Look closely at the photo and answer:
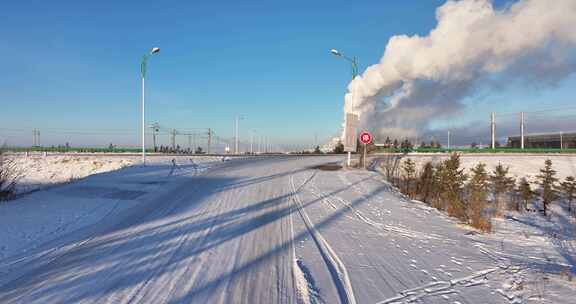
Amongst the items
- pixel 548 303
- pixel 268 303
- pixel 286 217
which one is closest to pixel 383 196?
pixel 286 217

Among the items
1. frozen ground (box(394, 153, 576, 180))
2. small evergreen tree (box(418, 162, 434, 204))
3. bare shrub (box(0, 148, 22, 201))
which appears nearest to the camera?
bare shrub (box(0, 148, 22, 201))

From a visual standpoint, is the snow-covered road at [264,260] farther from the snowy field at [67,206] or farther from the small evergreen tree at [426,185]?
the small evergreen tree at [426,185]

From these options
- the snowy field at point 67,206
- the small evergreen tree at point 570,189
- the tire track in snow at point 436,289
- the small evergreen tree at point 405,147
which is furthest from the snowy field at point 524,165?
the tire track in snow at point 436,289

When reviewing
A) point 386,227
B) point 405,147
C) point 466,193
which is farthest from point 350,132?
point 405,147

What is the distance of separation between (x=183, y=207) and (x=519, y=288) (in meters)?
7.63

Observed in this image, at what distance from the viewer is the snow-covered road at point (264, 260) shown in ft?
13.3

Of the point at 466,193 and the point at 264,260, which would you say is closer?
the point at 264,260

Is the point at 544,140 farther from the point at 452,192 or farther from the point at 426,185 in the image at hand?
the point at 452,192

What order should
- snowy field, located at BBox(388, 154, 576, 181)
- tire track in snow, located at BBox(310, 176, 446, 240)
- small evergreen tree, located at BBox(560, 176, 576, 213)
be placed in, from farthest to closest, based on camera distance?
snowy field, located at BBox(388, 154, 576, 181) → small evergreen tree, located at BBox(560, 176, 576, 213) → tire track in snow, located at BBox(310, 176, 446, 240)

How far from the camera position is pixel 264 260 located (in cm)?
524

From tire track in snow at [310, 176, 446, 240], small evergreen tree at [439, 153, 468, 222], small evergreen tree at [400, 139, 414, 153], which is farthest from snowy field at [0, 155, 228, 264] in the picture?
small evergreen tree at [400, 139, 414, 153]

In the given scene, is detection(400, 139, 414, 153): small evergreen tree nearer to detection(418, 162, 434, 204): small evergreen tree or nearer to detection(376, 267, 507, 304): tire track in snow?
detection(418, 162, 434, 204): small evergreen tree

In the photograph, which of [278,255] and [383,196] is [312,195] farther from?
[278,255]

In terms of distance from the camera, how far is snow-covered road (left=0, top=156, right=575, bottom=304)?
4.05 metres
